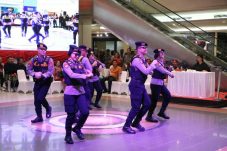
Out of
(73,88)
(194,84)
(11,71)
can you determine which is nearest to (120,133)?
(73,88)

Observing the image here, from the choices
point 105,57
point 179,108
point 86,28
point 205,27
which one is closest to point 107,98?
point 179,108

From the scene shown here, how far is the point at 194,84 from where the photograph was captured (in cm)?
1127

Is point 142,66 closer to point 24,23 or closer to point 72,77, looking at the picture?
point 72,77

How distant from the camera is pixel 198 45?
47.2 ft

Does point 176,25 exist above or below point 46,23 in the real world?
below

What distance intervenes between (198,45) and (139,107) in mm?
7911

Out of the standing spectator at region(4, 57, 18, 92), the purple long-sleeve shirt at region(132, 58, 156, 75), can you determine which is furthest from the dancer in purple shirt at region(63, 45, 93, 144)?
the standing spectator at region(4, 57, 18, 92)

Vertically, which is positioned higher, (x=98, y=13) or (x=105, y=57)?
(x=98, y=13)

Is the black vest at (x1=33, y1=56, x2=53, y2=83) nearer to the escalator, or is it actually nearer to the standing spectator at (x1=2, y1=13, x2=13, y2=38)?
the escalator

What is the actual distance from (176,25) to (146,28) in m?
1.24

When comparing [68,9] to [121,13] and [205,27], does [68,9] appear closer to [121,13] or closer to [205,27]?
[121,13]

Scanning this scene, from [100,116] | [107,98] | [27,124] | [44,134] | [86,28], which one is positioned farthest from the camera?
[86,28]

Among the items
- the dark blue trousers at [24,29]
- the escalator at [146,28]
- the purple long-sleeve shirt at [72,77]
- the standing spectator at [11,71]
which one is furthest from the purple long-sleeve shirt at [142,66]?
the dark blue trousers at [24,29]

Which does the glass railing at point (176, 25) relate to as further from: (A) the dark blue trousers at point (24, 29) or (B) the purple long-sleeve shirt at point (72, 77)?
(B) the purple long-sleeve shirt at point (72, 77)
